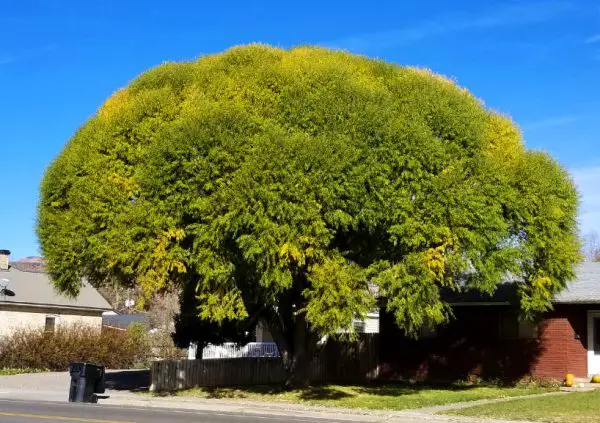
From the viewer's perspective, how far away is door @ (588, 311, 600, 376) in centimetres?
2616

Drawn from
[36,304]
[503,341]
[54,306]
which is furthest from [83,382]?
[54,306]

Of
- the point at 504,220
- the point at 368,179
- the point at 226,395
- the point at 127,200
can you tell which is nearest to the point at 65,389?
the point at 226,395

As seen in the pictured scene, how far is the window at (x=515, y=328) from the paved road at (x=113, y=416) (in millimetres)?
12252

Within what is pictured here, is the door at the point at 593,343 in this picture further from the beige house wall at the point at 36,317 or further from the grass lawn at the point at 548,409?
the beige house wall at the point at 36,317

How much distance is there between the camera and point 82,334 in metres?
37.6

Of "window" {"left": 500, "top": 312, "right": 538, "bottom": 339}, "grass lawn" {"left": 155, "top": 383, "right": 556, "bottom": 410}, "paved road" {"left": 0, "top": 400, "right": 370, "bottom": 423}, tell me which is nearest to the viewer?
"paved road" {"left": 0, "top": 400, "right": 370, "bottom": 423}

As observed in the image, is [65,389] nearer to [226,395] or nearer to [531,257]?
[226,395]

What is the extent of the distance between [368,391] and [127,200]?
9.72 m

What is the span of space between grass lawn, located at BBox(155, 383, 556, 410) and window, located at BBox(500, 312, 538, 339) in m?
2.16

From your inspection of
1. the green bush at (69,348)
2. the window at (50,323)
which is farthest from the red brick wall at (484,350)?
the window at (50,323)

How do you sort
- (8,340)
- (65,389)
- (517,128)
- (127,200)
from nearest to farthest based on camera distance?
(127,200), (517,128), (65,389), (8,340)

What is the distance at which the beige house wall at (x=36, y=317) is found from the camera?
36750 millimetres

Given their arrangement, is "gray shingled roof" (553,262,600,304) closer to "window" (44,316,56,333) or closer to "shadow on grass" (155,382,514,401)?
"shadow on grass" (155,382,514,401)

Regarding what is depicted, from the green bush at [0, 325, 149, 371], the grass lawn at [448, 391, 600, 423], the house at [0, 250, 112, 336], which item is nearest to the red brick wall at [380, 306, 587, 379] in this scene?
the grass lawn at [448, 391, 600, 423]
